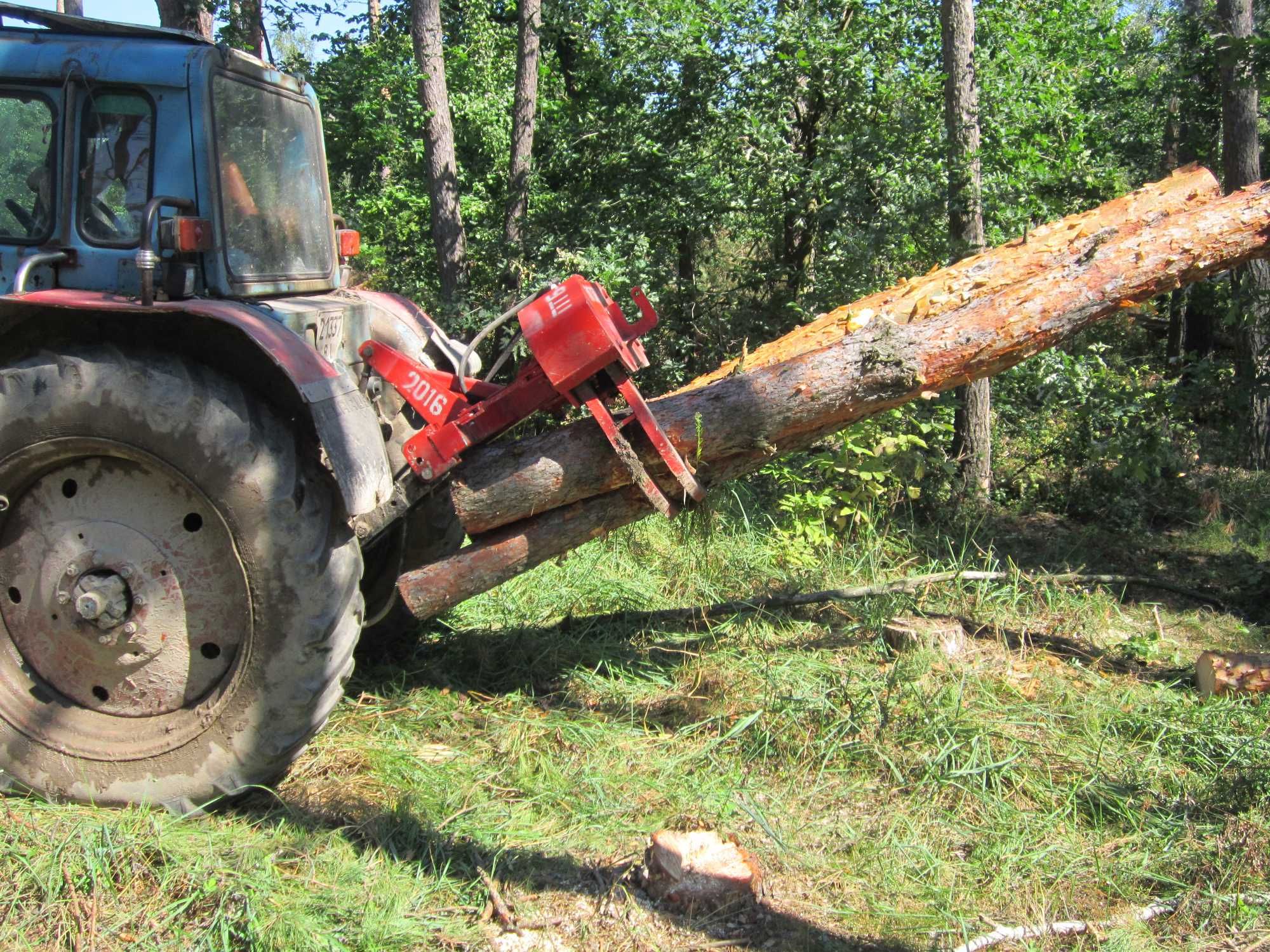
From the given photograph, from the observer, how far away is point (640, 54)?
8.49 meters

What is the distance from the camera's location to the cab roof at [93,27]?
11.9 ft

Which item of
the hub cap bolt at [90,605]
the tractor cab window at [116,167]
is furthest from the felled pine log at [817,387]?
the tractor cab window at [116,167]

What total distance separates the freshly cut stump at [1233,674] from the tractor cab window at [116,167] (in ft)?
14.8

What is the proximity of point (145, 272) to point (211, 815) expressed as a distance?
5.75ft

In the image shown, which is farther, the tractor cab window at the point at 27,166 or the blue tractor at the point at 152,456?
the tractor cab window at the point at 27,166

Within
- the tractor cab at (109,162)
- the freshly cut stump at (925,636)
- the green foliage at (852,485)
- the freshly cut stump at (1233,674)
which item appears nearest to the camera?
the tractor cab at (109,162)

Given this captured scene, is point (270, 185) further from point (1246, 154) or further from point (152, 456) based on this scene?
point (1246, 154)

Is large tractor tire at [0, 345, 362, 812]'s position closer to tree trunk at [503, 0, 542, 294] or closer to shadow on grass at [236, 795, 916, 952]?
shadow on grass at [236, 795, 916, 952]

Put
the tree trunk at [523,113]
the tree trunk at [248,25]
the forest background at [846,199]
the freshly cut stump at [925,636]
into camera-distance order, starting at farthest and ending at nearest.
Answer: the tree trunk at [248,25] → the tree trunk at [523,113] → the forest background at [846,199] → the freshly cut stump at [925,636]

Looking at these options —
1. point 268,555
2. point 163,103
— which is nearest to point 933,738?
point 268,555

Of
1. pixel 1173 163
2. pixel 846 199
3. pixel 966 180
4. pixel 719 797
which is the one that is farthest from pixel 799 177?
pixel 1173 163

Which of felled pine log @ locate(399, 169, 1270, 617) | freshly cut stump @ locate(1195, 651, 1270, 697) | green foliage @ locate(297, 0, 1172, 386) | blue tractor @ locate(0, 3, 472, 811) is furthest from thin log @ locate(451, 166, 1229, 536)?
green foliage @ locate(297, 0, 1172, 386)

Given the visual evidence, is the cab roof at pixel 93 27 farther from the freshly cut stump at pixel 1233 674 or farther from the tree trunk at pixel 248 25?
the tree trunk at pixel 248 25

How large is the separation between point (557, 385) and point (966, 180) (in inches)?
166
